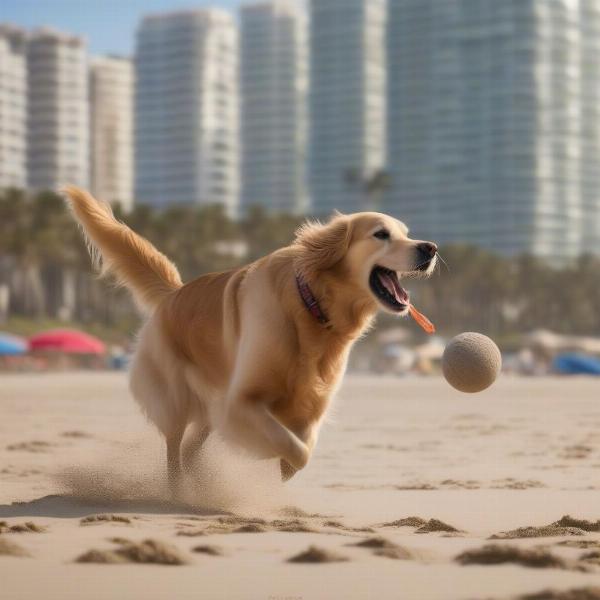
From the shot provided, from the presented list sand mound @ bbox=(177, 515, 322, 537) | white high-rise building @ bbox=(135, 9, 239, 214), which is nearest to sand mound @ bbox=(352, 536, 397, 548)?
sand mound @ bbox=(177, 515, 322, 537)

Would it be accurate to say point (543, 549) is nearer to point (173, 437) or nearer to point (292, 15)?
point (173, 437)

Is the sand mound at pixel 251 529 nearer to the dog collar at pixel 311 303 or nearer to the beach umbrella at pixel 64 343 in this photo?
the dog collar at pixel 311 303

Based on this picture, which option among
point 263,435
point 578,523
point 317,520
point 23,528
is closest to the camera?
point 23,528

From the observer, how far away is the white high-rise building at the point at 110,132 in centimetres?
17588

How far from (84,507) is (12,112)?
152 m

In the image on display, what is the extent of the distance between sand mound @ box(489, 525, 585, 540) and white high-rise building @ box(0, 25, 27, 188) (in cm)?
14640

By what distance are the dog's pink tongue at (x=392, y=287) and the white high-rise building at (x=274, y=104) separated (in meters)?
162

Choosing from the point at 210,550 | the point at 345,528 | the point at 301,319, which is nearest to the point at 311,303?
the point at 301,319

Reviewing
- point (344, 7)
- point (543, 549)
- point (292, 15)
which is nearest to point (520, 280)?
point (344, 7)

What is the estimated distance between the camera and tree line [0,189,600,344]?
7644cm

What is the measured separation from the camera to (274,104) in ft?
593

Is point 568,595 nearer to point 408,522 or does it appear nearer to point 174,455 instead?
point 408,522

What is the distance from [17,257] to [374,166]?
321ft

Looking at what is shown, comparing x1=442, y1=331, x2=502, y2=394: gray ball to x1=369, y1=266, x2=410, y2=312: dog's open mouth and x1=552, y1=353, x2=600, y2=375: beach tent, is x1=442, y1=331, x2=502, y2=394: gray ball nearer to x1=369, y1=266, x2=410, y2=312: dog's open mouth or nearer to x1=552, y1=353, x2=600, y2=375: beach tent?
x1=369, y1=266, x2=410, y2=312: dog's open mouth
